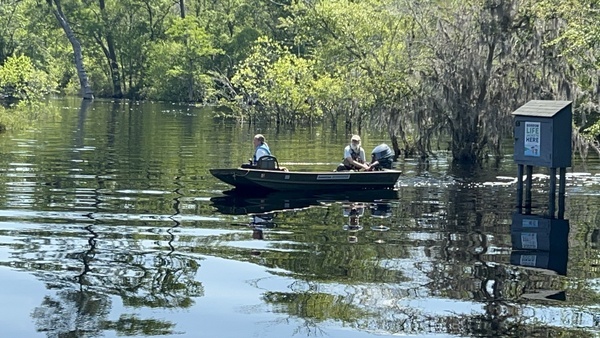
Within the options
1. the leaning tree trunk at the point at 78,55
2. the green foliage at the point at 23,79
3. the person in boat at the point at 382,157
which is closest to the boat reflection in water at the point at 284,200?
the person in boat at the point at 382,157

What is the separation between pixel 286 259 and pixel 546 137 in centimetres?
826

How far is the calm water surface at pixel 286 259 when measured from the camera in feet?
34.4

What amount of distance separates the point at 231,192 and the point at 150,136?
19863 millimetres

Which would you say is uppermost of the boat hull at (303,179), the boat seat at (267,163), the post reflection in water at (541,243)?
the boat seat at (267,163)

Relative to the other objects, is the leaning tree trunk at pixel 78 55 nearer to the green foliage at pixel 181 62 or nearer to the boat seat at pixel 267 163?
the green foliage at pixel 181 62

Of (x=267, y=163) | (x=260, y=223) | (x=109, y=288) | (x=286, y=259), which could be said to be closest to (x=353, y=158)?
(x=267, y=163)

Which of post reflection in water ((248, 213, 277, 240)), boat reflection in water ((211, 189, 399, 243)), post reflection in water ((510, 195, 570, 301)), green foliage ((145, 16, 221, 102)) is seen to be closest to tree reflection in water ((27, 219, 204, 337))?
post reflection in water ((248, 213, 277, 240))

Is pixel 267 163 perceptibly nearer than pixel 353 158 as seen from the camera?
Yes

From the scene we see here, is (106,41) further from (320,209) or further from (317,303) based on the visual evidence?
(317,303)

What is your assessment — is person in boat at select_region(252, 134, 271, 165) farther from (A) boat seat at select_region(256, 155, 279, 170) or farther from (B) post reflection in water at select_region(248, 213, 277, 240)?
(B) post reflection in water at select_region(248, 213, 277, 240)

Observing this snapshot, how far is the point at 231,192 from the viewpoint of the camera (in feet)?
73.6

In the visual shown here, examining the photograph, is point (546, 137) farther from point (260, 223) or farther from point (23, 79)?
point (23, 79)

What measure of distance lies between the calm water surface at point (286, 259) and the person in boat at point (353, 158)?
1.28 m

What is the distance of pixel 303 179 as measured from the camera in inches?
884
